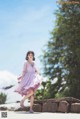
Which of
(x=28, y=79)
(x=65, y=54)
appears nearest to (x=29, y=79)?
(x=28, y=79)

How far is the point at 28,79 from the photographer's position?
13.1 m

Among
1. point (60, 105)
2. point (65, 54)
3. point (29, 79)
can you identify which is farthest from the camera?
point (65, 54)

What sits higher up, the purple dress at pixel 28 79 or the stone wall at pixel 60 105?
the purple dress at pixel 28 79

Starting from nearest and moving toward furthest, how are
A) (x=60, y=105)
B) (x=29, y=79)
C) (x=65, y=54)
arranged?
(x=29, y=79) < (x=60, y=105) < (x=65, y=54)

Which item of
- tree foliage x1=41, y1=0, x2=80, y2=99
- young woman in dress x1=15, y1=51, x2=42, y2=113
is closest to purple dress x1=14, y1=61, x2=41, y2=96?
young woman in dress x1=15, y1=51, x2=42, y2=113

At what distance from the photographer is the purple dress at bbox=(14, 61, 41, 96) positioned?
1302 cm

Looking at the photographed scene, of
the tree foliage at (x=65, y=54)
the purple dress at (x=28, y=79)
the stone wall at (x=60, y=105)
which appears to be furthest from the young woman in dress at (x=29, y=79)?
the tree foliage at (x=65, y=54)

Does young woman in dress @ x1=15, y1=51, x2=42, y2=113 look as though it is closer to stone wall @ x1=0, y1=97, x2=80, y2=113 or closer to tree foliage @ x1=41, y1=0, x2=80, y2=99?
stone wall @ x1=0, y1=97, x2=80, y2=113

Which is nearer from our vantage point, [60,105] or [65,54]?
[60,105]

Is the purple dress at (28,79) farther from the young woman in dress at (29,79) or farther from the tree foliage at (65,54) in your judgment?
the tree foliage at (65,54)

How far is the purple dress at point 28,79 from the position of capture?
13.0 metres

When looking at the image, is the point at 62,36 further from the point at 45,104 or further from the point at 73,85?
the point at 45,104

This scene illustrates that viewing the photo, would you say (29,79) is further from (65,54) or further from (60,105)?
(65,54)

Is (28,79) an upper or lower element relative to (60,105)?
upper
